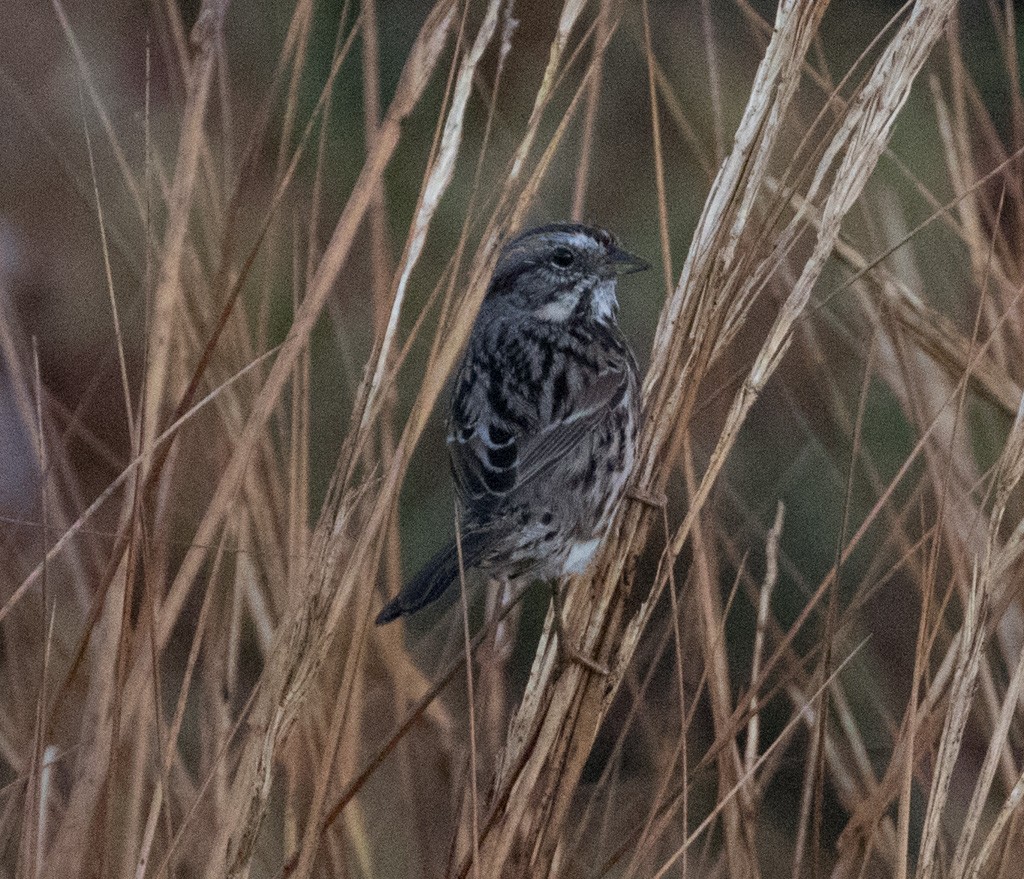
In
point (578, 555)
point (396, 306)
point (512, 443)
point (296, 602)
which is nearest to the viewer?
point (296, 602)

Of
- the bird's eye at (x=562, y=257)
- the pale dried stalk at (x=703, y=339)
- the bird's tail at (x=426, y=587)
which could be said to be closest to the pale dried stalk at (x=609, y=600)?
the pale dried stalk at (x=703, y=339)

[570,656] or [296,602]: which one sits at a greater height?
[296,602]

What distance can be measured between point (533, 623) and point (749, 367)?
138cm

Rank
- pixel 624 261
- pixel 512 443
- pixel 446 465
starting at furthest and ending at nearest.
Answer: pixel 446 465
pixel 624 261
pixel 512 443

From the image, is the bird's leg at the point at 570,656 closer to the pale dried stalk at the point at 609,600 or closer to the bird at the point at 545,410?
the pale dried stalk at the point at 609,600

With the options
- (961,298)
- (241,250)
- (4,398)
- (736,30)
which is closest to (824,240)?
(961,298)

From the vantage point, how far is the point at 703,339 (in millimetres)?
1746

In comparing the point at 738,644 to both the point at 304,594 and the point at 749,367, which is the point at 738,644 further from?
the point at 304,594

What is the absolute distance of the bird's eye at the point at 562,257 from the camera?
2.58 m

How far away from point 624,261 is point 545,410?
1.04ft

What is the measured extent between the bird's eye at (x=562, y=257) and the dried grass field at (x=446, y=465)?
0.87 ft

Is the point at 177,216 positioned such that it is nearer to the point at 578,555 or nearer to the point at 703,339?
the point at 703,339

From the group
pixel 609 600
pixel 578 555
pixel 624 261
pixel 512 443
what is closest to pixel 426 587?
pixel 609 600

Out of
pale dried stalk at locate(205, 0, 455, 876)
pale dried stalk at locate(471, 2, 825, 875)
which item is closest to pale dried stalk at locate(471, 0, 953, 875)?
pale dried stalk at locate(471, 2, 825, 875)
